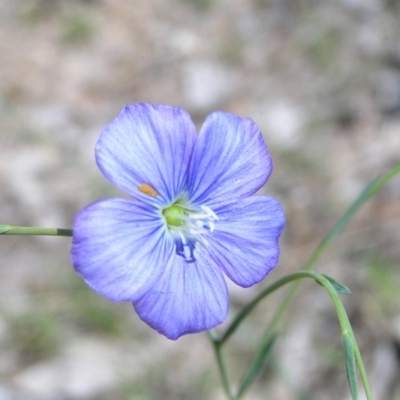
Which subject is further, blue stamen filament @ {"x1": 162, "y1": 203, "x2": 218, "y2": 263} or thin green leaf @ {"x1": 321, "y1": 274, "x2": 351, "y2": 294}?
blue stamen filament @ {"x1": 162, "y1": 203, "x2": 218, "y2": 263}

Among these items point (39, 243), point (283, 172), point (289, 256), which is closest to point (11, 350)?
point (39, 243)

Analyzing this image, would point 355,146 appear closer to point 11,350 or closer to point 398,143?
point 398,143

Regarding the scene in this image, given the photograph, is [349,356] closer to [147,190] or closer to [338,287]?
[338,287]

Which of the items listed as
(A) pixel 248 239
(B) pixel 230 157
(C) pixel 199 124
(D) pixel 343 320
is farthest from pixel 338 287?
(C) pixel 199 124


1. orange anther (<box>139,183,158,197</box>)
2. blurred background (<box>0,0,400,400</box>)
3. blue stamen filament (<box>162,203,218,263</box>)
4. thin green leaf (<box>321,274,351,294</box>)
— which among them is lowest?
blurred background (<box>0,0,400,400</box>)

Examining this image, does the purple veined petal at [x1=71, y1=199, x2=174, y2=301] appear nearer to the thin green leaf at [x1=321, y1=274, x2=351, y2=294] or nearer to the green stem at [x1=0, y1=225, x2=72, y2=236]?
the green stem at [x1=0, y1=225, x2=72, y2=236]

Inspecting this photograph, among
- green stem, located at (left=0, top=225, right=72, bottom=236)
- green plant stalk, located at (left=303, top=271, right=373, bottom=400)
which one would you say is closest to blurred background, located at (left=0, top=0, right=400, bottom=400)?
green plant stalk, located at (left=303, top=271, right=373, bottom=400)

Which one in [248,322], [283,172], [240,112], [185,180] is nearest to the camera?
[185,180]

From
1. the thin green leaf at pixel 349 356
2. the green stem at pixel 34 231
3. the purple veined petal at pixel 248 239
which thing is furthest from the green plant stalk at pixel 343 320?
the green stem at pixel 34 231
